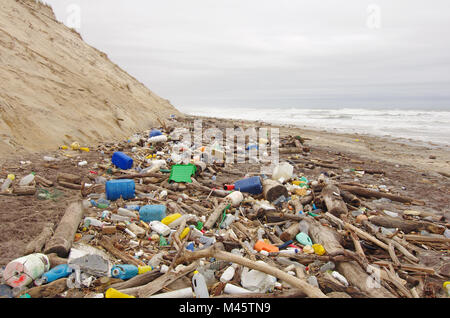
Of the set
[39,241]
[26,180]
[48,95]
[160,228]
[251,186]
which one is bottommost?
[160,228]

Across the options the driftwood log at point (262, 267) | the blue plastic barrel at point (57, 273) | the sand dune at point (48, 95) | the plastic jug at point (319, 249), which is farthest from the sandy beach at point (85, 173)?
the plastic jug at point (319, 249)

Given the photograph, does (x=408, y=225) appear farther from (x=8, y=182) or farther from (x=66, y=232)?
(x=8, y=182)

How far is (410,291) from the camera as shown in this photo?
2.92 m

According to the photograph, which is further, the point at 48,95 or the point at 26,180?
the point at 48,95

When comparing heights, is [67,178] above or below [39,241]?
above

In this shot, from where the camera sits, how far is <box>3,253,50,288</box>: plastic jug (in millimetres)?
2475

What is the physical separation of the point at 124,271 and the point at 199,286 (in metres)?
0.78

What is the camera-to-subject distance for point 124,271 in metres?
2.79

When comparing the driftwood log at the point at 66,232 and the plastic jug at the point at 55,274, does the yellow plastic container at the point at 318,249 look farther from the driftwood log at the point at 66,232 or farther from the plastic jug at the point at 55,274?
the driftwood log at the point at 66,232

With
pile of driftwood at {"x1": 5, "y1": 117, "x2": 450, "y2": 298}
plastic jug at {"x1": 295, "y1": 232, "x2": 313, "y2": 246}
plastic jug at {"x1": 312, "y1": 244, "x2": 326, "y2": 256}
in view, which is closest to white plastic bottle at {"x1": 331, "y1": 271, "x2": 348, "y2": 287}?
pile of driftwood at {"x1": 5, "y1": 117, "x2": 450, "y2": 298}

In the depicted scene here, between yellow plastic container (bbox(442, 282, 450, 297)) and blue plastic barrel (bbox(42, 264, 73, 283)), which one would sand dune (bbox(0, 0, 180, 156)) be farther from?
yellow plastic container (bbox(442, 282, 450, 297))

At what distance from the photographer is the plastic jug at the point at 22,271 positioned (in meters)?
2.47

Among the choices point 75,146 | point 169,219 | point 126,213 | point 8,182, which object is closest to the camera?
point 169,219

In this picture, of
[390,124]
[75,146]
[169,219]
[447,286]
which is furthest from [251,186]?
[390,124]
